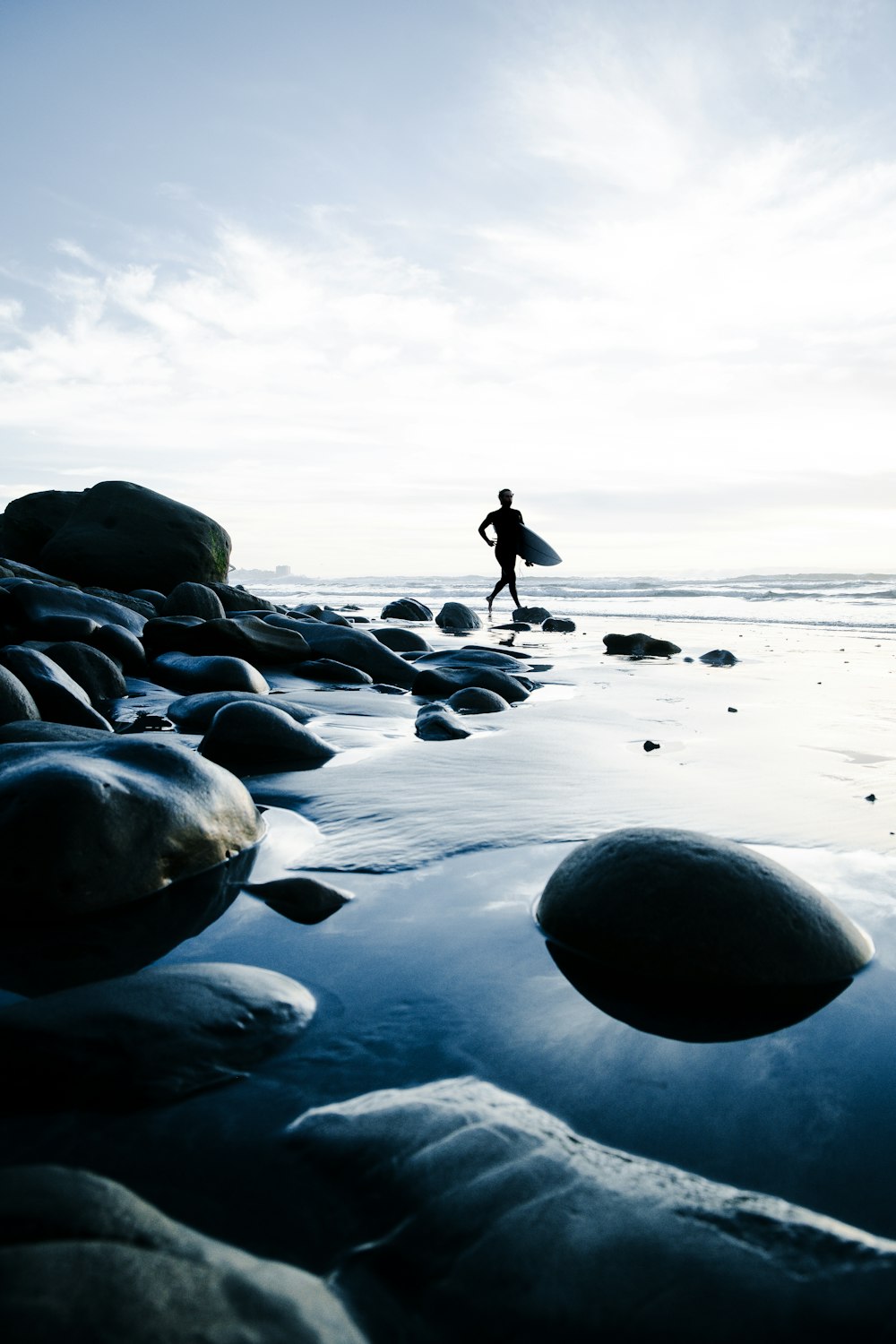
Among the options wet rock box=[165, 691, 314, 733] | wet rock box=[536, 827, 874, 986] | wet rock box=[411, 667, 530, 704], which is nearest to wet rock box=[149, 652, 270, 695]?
wet rock box=[165, 691, 314, 733]

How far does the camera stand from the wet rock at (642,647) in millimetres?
9001

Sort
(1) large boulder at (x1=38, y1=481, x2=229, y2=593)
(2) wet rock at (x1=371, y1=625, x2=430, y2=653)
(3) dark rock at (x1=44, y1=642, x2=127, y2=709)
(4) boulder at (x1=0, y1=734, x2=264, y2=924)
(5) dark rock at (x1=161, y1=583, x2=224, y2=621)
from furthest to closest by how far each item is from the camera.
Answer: (1) large boulder at (x1=38, y1=481, x2=229, y2=593) → (2) wet rock at (x1=371, y1=625, x2=430, y2=653) → (5) dark rock at (x1=161, y1=583, x2=224, y2=621) → (3) dark rock at (x1=44, y1=642, x2=127, y2=709) → (4) boulder at (x1=0, y1=734, x2=264, y2=924)

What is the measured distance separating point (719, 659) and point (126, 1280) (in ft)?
26.2

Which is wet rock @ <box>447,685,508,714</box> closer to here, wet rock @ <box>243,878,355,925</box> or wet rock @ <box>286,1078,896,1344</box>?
wet rock @ <box>243,878,355,925</box>

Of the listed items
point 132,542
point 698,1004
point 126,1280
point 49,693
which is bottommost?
point 698,1004

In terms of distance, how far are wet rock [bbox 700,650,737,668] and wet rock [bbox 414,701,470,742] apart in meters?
4.31

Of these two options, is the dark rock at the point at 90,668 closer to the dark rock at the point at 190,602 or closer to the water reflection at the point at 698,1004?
the dark rock at the point at 190,602

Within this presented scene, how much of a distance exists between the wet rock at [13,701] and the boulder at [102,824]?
721 mm

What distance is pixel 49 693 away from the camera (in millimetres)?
3498

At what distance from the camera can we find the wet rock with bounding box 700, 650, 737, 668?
314 inches

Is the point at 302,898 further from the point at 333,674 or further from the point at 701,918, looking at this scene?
the point at 333,674

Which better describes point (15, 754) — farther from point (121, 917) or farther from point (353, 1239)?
point (353, 1239)

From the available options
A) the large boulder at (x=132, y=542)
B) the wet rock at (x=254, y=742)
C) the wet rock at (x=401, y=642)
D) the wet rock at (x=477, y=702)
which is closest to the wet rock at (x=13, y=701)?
the wet rock at (x=254, y=742)

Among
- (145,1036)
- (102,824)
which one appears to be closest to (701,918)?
(145,1036)
